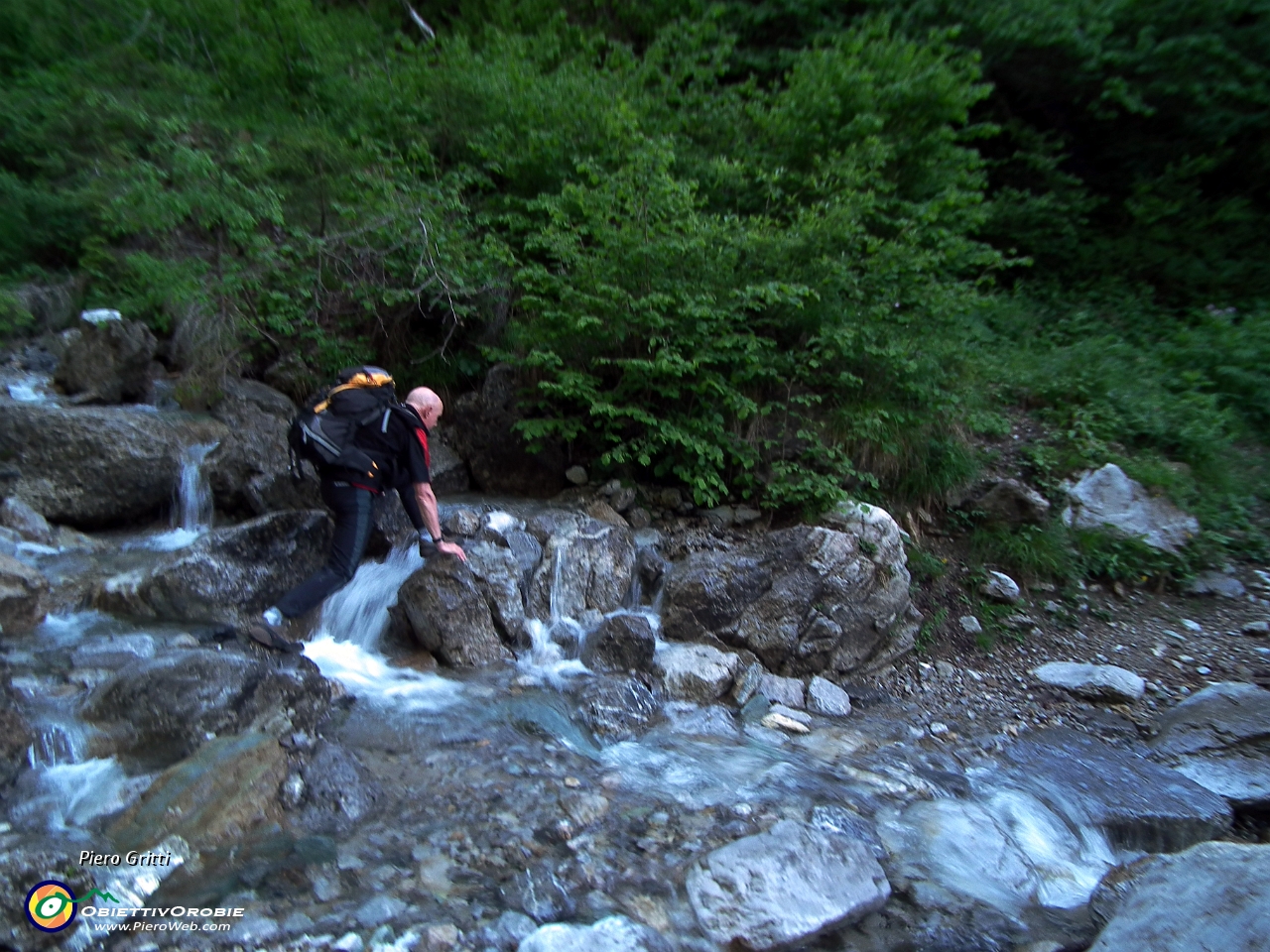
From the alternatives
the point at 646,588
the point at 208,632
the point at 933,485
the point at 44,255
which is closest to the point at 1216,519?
the point at 933,485

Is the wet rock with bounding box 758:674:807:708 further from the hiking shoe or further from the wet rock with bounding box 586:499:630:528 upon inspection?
the hiking shoe

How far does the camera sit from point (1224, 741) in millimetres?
5113

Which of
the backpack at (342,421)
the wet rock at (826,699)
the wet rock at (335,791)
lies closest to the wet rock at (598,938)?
the wet rock at (335,791)

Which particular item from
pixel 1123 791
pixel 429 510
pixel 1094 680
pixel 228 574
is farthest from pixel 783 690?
pixel 228 574

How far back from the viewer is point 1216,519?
7.71 metres

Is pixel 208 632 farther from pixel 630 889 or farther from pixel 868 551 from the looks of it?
pixel 868 551

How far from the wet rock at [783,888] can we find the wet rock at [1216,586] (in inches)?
220

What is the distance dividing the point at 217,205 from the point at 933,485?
25.7ft

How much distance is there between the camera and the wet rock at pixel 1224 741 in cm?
479

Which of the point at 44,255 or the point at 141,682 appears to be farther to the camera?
the point at 44,255

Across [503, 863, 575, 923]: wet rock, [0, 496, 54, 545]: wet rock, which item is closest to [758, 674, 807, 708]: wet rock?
[503, 863, 575, 923]: wet rock

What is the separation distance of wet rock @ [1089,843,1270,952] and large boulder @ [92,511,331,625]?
5404 mm

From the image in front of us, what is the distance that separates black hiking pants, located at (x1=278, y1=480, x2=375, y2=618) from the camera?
5.23 metres

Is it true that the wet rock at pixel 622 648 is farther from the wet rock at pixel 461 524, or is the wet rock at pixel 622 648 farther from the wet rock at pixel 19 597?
the wet rock at pixel 19 597
